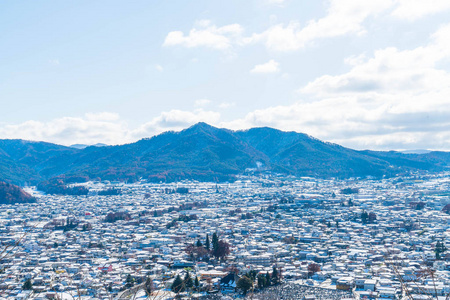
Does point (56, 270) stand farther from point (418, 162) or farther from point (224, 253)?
point (418, 162)

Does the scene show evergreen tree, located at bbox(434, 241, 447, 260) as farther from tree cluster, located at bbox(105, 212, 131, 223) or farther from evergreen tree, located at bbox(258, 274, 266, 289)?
tree cluster, located at bbox(105, 212, 131, 223)

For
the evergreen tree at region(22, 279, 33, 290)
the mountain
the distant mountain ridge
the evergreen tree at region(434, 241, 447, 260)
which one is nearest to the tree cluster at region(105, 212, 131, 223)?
the mountain

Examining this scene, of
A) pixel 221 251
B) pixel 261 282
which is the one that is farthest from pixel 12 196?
pixel 261 282

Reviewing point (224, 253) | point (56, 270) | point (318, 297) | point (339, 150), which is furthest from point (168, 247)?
point (339, 150)

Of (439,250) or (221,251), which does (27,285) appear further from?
(439,250)

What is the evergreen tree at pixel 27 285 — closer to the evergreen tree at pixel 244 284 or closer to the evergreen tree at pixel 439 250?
the evergreen tree at pixel 244 284
